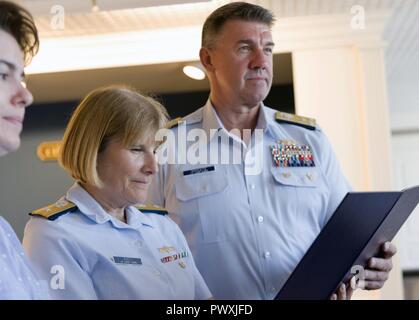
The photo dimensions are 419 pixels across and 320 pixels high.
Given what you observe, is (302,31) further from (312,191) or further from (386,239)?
(386,239)

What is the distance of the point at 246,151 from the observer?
3.06 ft

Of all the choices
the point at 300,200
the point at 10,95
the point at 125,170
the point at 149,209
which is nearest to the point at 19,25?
the point at 10,95

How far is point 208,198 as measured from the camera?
91cm

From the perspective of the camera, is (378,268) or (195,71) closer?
(378,268)

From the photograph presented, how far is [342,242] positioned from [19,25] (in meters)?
0.45

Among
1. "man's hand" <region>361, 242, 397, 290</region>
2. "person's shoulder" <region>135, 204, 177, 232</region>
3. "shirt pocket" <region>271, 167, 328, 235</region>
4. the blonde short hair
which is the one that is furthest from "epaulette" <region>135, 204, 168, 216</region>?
"man's hand" <region>361, 242, 397, 290</region>

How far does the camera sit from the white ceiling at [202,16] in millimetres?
858

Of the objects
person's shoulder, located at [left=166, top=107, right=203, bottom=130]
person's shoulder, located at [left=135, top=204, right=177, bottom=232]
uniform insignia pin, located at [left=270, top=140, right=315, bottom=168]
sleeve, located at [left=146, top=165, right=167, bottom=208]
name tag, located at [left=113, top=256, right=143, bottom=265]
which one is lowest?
name tag, located at [left=113, top=256, right=143, bottom=265]

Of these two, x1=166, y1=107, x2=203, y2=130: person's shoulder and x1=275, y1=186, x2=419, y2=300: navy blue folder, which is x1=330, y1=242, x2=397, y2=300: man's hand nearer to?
x1=275, y1=186, x2=419, y2=300: navy blue folder

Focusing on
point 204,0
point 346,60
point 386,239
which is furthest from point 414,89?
point 204,0

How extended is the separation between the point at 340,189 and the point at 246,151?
0.61 feet

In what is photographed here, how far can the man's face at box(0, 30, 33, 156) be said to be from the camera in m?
0.52

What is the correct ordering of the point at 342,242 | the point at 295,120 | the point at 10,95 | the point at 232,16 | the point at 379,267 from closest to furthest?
1. the point at 10,95
2. the point at 342,242
3. the point at 379,267
4. the point at 232,16
5. the point at 295,120

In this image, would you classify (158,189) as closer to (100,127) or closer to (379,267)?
(100,127)
